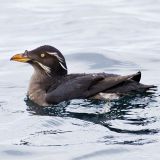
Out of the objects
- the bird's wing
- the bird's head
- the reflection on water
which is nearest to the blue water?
the reflection on water

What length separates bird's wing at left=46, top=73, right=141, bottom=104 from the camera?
11758 millimetres

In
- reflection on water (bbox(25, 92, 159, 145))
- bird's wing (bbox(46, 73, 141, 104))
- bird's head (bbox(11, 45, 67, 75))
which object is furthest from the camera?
bird's head (bbox(11, 45, 67, 75))

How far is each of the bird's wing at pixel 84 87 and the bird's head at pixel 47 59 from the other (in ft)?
2.22

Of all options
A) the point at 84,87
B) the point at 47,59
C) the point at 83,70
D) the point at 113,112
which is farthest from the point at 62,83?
the point at 83,70

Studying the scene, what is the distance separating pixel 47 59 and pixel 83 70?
2.30m

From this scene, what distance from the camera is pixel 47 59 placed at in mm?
12578

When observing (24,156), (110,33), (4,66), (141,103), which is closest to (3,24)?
(110,33)

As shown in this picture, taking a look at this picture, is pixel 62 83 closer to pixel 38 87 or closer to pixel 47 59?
pixel 38 87

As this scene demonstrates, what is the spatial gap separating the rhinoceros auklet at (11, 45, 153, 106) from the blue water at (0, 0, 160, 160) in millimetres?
150

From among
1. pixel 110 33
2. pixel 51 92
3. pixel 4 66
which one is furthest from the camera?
pixel 110 33

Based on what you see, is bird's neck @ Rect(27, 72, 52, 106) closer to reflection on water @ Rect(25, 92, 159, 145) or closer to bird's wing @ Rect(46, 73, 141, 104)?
reflection on water @ Rect(25, 92, 159, 145)

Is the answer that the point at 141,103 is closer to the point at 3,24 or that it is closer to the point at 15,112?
the point at 15,112

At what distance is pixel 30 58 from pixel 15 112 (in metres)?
1.28

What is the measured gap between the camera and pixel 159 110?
36.6 feet
